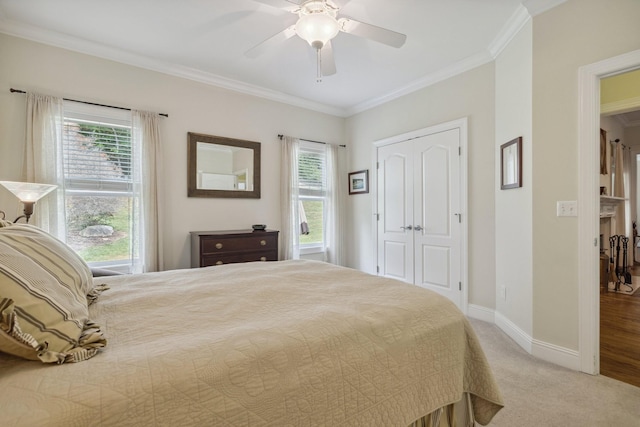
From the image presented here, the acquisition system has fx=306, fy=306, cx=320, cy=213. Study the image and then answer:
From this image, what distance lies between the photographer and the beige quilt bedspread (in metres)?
0.70

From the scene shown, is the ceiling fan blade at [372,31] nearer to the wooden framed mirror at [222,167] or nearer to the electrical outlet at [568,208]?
the electrical outlet at [568,208]

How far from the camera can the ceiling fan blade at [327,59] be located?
235 centimetres

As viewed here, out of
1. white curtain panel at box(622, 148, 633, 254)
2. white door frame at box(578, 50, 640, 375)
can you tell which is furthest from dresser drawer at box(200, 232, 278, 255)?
white curtain panel at box(622, 148, 633, 254)

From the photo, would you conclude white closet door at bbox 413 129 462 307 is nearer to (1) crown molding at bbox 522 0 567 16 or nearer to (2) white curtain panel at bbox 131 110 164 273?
(1) crown molding at bbox 522 0 567 16

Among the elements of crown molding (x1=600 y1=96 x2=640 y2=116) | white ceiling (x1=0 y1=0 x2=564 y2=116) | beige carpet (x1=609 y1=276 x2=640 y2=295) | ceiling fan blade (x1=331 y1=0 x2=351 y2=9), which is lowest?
beige carpet (x1=609 y1=276 x2=640 y2=295)

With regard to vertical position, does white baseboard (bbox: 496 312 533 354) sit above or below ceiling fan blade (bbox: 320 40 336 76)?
below

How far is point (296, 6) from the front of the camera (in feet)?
7.66

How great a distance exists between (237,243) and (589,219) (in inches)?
123

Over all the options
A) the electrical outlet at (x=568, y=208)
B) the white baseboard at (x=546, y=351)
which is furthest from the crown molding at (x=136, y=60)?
the white baseboard at (x=546, y=351)

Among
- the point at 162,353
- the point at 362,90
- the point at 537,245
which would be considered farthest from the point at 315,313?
the point at 362,90

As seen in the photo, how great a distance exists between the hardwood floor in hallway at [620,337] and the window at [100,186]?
421 centimetres

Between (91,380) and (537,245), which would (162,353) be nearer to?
(91,380)

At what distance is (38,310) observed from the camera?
2.62 feet

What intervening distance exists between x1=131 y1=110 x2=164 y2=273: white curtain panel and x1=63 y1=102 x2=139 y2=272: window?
0.20 feet
